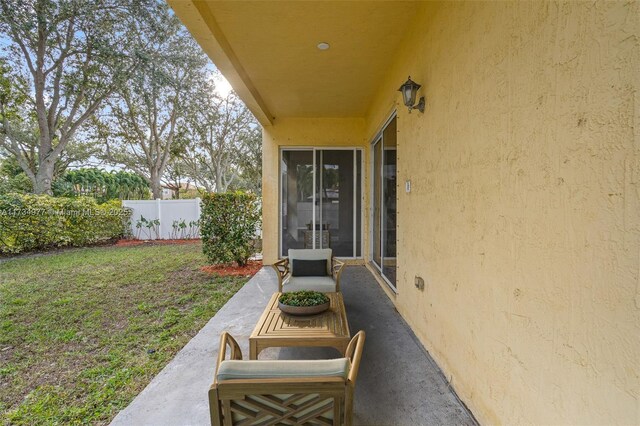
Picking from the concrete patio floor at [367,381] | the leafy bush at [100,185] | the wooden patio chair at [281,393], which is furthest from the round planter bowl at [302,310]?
the leafy bush at [100,185]

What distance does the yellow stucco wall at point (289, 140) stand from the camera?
6.45 meters

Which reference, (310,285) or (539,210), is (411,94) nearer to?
(539,210)

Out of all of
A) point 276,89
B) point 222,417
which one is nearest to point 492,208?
point 222,417

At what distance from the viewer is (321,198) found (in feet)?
21.6

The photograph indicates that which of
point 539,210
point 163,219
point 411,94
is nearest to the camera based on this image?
point 539,210

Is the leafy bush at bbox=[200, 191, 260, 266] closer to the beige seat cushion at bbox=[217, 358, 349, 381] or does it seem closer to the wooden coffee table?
the wooden coffee table

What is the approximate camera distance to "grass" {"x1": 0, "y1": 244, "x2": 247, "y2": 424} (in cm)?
213

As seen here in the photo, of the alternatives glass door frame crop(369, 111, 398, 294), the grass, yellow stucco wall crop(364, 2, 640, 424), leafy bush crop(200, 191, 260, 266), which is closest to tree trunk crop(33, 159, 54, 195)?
the grass

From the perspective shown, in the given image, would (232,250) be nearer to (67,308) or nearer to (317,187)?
(317,187)

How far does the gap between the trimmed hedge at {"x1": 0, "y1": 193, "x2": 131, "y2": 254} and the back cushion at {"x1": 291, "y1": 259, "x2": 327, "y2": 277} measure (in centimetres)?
759

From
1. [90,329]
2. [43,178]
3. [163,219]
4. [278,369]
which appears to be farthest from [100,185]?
[278,369]

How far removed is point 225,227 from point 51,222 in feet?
17.9

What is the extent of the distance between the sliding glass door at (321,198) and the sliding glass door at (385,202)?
28.7 inches

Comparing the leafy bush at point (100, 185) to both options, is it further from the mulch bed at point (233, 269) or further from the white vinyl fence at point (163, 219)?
the mulch bed at point (233, 269)
